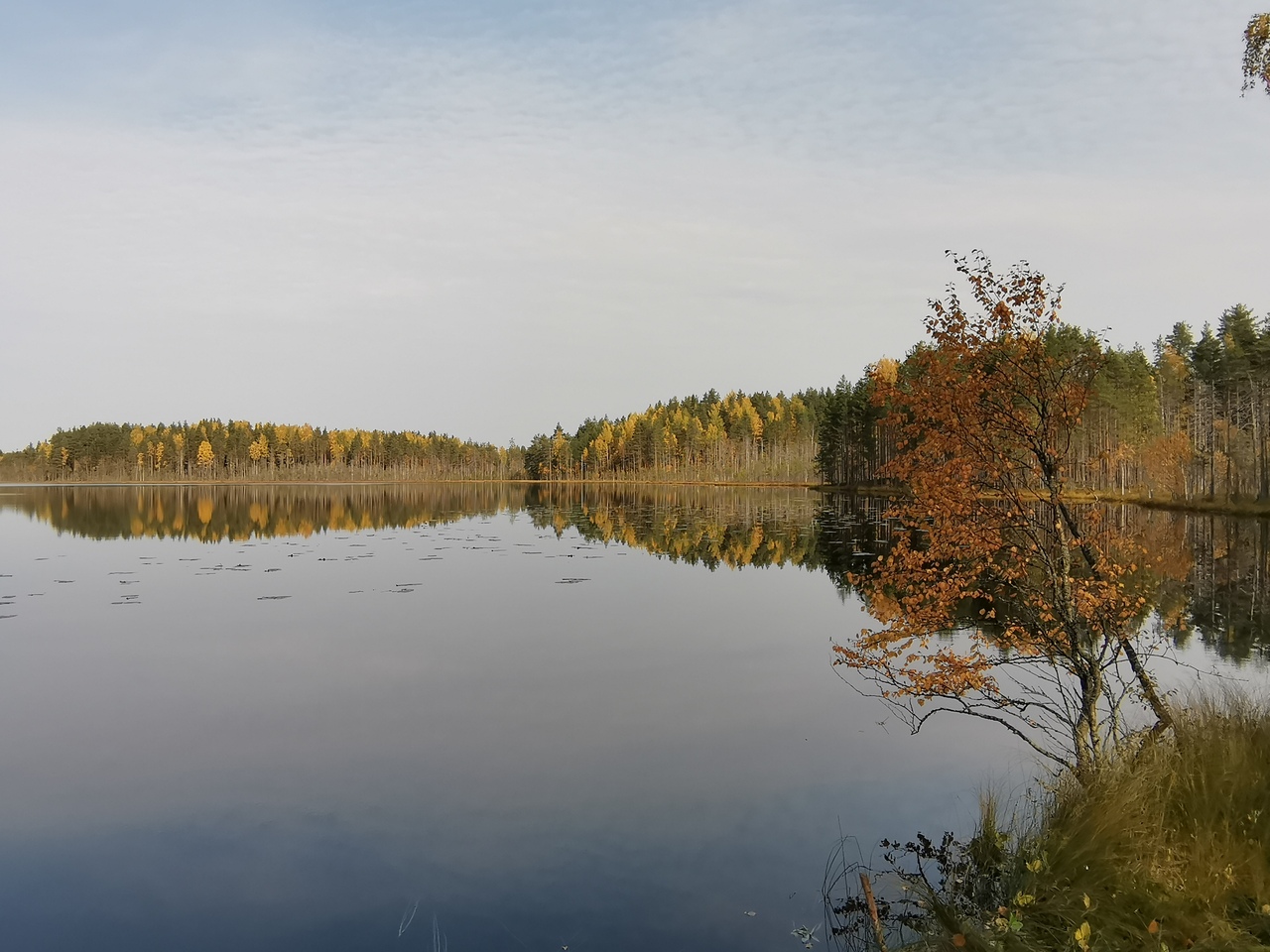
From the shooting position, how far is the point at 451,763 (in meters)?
12.6

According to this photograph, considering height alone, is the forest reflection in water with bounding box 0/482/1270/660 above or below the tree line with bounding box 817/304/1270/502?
below

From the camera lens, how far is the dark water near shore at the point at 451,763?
8.59 m

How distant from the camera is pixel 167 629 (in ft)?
74.1

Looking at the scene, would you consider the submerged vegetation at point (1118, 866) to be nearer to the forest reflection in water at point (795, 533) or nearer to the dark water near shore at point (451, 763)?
the dark water near shore at point (451, 763)

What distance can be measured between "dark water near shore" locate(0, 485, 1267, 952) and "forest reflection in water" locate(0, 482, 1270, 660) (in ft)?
1.68

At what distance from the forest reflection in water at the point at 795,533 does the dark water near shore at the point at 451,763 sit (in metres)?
0.51

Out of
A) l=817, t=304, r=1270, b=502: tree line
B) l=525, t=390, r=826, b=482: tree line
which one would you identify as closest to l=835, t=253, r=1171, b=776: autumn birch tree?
l=817, t=304, r=1270, b=502: tree line

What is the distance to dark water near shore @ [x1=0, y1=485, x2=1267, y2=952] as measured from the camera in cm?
859

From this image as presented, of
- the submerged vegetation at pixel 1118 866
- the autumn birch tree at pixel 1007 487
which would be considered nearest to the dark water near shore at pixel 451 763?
the submerged vegetation at pixel 1118 866

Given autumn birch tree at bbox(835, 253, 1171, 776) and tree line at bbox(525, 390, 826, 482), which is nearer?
autumn birch tree at bbox(835, 253, 1171, 776)

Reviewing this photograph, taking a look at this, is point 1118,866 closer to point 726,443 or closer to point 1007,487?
point 1007,487

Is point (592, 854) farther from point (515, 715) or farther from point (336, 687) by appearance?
point (336, 687)

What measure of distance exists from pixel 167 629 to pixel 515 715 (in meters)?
13.0

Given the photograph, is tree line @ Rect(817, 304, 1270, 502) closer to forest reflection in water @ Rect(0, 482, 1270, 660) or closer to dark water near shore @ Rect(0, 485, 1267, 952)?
forest reflection in water @ Rect(0, 482, 1270, 660)
